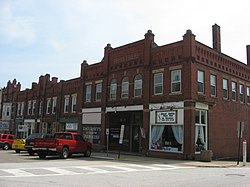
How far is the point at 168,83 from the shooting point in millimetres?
24328

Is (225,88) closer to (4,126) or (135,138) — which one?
(135,138)

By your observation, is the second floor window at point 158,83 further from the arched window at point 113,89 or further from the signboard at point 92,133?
the signboard at point 92,133

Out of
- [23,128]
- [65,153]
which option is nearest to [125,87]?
[65,153]

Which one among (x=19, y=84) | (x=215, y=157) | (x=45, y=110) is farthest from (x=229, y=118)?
(x=19, y=84)

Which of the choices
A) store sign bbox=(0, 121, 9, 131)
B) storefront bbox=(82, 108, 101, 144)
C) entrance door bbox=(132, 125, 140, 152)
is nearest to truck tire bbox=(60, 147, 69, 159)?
entrance door bbox=(132, 125, 140, 152)

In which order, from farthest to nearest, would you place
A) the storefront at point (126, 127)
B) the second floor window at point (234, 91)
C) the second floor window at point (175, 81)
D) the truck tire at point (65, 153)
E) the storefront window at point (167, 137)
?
the second floor window at point (234, 91), the storefront at point (126, 127), the second floor window at point (175, 81), the storefront window at point (167, 137), the truck tire at point (65, 153)

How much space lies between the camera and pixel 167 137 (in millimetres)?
23828

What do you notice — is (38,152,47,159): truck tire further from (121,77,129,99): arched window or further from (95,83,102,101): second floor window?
(95,83,102,101): second floor window

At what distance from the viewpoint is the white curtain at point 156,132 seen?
24.2 m

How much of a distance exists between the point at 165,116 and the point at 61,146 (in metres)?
8.25

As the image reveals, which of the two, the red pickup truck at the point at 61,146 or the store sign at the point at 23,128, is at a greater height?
the store sign at the point at 23,128

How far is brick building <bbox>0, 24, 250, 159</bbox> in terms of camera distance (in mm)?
23047

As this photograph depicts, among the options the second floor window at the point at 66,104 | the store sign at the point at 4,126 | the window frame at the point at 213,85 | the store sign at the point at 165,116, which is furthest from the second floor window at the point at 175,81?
the store sign at the point at 4,126

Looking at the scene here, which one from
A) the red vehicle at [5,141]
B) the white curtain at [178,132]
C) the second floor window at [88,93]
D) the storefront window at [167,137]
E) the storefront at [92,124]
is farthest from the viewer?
the second floor window at [88,93]
